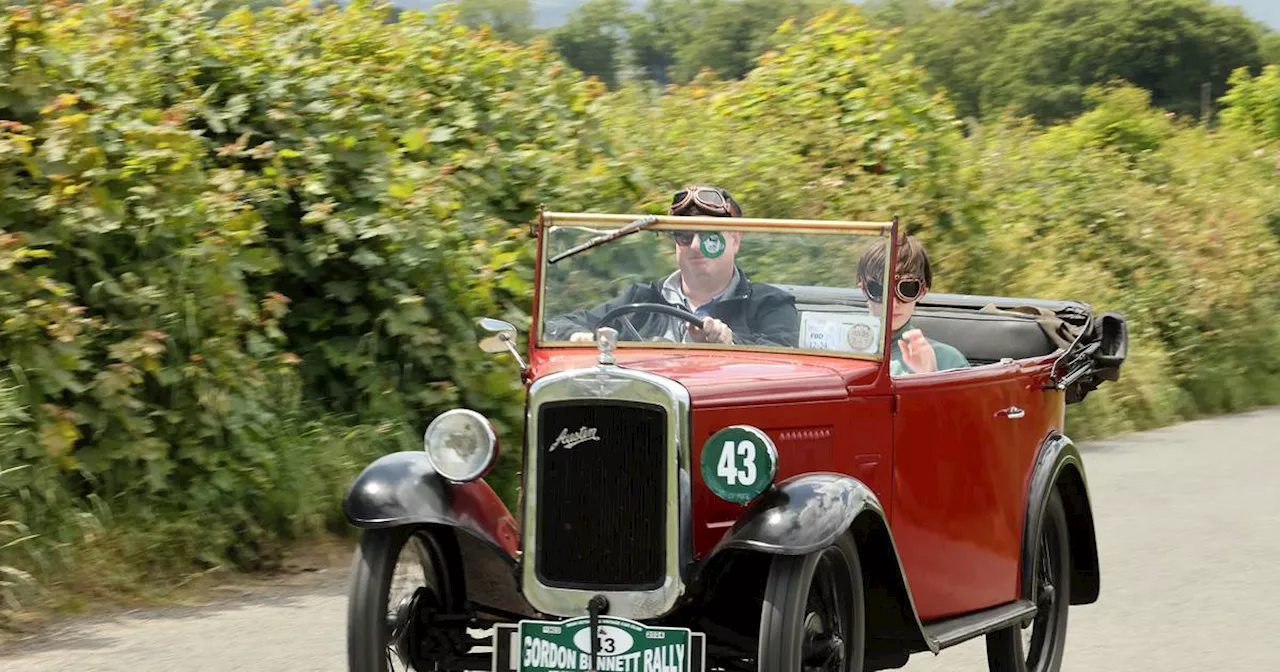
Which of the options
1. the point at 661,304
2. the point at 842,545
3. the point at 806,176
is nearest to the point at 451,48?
the point at 806,176

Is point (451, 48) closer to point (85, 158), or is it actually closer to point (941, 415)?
point (85, 158)

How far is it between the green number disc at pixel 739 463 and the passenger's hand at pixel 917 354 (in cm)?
137

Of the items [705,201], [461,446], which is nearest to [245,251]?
[705,201]

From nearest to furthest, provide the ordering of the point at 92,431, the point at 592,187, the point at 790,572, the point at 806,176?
the point at 790,572 < the point at 92,431 < the point at 592,187 < the point at 806,176

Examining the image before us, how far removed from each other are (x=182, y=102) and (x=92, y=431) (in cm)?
207

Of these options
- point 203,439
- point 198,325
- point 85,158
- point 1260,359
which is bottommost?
point 1260,359

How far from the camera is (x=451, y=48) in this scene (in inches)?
434

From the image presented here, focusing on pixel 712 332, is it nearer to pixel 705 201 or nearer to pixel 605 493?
pixel 605 493

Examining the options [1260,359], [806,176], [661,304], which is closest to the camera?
[661,304]

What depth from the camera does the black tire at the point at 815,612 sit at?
466 cm

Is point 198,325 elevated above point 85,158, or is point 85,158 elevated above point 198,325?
point 85,158

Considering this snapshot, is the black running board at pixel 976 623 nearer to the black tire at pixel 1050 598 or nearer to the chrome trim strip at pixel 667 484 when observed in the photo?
the black tire at pixel 1050 598

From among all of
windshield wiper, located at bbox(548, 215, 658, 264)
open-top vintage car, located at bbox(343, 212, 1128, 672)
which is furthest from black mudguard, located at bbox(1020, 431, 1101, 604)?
windshield wiper, located at bbox(548, 215, 658, 264)

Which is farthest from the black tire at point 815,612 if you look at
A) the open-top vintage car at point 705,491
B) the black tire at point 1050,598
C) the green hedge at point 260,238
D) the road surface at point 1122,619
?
the green hedge at point 260,238
